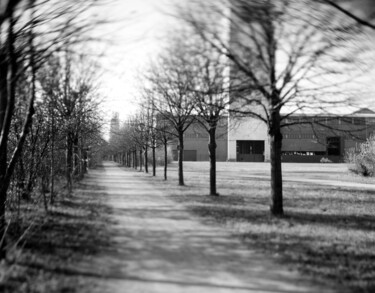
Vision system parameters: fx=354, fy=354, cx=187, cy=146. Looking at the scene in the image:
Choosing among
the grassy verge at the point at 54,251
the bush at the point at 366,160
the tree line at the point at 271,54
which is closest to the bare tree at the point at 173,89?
the tree line at the point at 271,54

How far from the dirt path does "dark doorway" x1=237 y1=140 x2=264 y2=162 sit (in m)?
65.8

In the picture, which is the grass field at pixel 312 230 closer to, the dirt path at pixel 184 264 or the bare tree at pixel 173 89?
the dirt path at pixel 184 264

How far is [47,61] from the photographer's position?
6.18m

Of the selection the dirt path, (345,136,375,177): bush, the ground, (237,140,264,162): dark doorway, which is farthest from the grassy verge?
(237,140,264,162): dark doorway

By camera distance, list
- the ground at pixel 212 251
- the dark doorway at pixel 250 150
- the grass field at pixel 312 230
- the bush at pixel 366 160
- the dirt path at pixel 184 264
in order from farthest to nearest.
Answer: the dark doorway at pixel 250 150, the bush at pixel 366 160, the grass field at pixel 312 230, the ground at pixel 212 251, the dirt path at pixel 184 264

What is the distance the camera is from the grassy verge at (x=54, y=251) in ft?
15.7

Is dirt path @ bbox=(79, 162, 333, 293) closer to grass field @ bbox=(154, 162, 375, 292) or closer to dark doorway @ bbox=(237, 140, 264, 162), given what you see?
grass field @ bbox=(154, 162, 375, 292)

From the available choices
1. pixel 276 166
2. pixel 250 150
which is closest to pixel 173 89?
pixel 276 166

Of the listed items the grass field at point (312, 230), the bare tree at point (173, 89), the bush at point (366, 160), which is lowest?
the grass field at point (312, 230)

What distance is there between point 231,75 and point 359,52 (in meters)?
3.22

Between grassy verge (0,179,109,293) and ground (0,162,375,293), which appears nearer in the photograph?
grassy verge (0,179,109,293)

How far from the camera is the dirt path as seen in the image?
478 centimetres

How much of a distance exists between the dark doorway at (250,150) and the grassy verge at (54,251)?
64.3 metres

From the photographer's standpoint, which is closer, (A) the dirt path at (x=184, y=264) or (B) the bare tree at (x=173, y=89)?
(A) the dirt path at (x=184, y=264)
